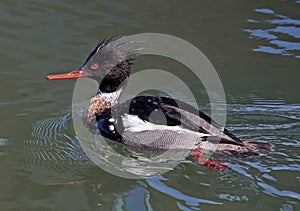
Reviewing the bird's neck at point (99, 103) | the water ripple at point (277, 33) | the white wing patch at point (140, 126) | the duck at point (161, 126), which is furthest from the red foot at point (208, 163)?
the water ripple at point (277, 33)

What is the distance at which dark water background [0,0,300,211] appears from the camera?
5.14m

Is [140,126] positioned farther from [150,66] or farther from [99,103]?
[150,66]

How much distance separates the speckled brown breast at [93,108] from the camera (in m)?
6.62

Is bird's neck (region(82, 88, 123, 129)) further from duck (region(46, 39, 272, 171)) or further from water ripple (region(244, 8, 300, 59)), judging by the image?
water ripple (region(244, 8, 300, 59))

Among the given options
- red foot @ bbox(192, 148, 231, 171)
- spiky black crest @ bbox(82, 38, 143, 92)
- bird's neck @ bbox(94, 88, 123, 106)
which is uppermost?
spiky black crest @ bbox(82, 38, 143, 92)

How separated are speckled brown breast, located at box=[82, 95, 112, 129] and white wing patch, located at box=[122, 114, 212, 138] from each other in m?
0.68

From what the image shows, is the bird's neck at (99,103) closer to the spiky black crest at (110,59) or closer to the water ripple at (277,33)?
the spiky black crest at (110,59)

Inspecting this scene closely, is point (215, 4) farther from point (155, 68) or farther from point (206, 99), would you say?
point (206, 99)

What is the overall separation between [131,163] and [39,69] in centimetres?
247

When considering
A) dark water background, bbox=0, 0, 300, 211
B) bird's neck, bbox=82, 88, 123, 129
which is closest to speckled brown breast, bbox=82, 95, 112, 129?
bird's neck, bbox=82, 88, 123, 129

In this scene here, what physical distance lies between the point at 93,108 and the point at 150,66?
1490mm

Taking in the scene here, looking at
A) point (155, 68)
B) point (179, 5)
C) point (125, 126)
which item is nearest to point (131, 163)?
point (125, 126)

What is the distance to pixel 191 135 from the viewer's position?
5.88 metres

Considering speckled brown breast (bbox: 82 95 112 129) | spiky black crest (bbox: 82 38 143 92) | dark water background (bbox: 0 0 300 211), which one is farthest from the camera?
speckled brown breast (bbox: 82 95 112 129)
